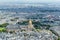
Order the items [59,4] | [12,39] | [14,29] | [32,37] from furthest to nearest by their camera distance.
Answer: [59,4] < [14,29] < [32,37] < [12,39]

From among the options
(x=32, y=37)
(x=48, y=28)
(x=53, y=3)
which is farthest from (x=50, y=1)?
(x=32, y=37)

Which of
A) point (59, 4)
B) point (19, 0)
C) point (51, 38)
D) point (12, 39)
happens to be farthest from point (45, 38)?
point (19, 0)

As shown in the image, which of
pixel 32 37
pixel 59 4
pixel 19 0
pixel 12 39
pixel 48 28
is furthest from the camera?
pixel 19 0

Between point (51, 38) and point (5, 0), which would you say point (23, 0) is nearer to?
point (5, 0)

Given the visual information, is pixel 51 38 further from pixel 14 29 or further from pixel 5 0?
pixel 5 0

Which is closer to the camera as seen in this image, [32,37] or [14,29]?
[32,37]

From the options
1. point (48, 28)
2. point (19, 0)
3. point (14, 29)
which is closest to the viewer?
point (14, 29)

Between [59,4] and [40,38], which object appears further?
[59,4]

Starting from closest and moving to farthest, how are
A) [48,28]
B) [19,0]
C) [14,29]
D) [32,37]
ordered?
[32,37] < [14,29] < [48,28] < [19,0]
